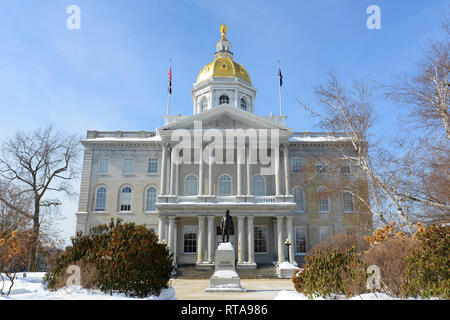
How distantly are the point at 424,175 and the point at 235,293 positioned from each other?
980cm

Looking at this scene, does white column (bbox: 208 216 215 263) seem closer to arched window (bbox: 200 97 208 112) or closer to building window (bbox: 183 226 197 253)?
building window (bbox: 183 226 197 253)

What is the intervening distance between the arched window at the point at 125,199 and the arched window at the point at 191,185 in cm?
596

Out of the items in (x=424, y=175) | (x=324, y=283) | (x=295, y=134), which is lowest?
(x=324, y=283)

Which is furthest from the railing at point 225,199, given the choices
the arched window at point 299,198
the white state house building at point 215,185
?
the arched window at point 299,198

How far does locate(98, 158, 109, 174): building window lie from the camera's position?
37656 mm

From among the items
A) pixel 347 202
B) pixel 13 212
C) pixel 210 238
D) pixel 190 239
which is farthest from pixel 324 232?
pixel 13 212

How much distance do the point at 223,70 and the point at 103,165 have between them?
761 inches

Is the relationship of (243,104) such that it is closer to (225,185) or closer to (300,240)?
(225,185)

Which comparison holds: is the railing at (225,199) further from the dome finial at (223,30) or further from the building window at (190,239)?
the dome finial at (223,30)

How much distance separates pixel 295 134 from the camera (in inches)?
1554

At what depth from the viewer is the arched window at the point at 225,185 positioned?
3622 centimetres

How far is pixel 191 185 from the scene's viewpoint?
120 ft
